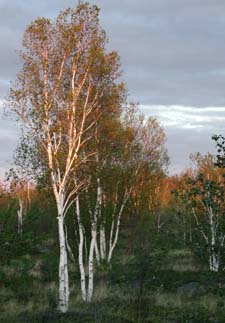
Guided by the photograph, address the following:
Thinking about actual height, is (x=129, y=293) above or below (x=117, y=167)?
below

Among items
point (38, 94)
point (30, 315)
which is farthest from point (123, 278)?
point (38, 94)

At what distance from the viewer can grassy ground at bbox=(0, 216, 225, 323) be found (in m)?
14.9

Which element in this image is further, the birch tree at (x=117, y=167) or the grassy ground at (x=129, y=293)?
the birch tree at (x=117, y=167)

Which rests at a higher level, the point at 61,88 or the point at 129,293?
the point at 61,88

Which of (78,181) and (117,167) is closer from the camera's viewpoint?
(78,181)

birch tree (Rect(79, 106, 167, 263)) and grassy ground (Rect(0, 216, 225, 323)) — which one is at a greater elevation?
birch tree (Rect(79, 106, 167, 263))

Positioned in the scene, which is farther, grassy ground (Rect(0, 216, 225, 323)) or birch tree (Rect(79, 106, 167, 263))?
birch tree (Rect(79, 106, 167, 263))

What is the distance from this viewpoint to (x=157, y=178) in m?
43.4

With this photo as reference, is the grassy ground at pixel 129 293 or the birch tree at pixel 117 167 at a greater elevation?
the birch tree at pixel 117 167

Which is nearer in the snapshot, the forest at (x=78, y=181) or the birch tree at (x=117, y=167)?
the forest at (x=78, y=181)

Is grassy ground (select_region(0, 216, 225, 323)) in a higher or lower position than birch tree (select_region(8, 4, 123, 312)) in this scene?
lower

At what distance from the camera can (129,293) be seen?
64.7 feet

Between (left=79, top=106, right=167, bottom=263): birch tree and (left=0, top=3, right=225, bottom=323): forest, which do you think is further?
(left=79, top=106, right=167, bottom=263): birch tree

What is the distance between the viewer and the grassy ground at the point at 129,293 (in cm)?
1491
